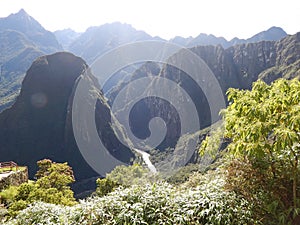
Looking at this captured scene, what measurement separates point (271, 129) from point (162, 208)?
1841mm

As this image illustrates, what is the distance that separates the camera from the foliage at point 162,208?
12.7 feet

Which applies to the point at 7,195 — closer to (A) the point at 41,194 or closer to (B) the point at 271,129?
(A) the point at 41,194

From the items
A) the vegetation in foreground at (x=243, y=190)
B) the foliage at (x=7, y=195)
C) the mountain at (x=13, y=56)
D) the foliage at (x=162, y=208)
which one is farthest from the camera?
the mountain at (x=13, y=56)

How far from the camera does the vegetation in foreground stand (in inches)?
146

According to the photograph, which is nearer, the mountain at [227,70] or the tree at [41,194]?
the tree at [41,194]

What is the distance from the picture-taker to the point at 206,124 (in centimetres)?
11756

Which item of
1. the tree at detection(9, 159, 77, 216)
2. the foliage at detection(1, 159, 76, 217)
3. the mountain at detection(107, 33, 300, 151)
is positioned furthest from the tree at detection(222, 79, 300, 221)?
the mountain at detection(107, 33, 300, 151)

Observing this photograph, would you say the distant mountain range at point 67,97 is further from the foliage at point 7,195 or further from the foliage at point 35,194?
the foliage at point 7,195

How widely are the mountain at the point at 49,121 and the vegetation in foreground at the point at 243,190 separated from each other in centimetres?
6599

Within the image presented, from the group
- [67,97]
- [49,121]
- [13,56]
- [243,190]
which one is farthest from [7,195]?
[13,56]

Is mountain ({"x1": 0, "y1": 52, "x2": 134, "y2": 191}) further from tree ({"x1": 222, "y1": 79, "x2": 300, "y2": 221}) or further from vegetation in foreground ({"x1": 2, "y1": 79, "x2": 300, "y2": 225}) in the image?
tree ({"x1": 222, "y1": 79, "x2": 300, "y2": 221})

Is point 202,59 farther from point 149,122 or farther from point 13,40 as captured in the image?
point 13,40

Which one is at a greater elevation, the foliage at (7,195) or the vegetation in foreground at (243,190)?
the vegetation in foreground at (243,190)

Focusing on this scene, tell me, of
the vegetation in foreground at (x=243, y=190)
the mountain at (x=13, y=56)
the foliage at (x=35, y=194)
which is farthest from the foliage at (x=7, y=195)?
the mountain at (x=13, y=56)
